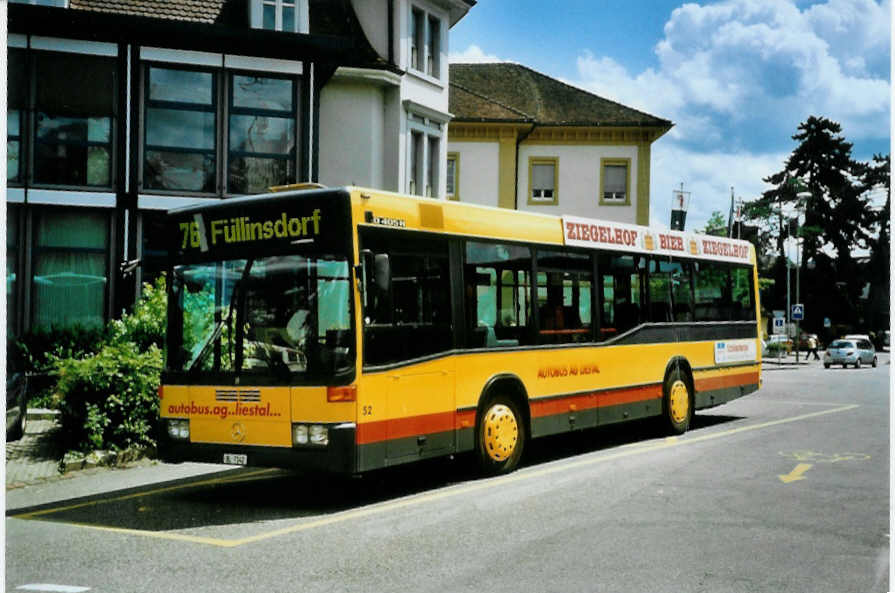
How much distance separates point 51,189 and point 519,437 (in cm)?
1339

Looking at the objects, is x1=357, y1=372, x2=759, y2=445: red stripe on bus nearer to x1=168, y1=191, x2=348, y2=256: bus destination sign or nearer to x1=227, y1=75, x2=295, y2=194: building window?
x1=168, y1=191, x2=348, y2=256: bus destination sign

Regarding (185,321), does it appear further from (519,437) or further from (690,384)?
(690,384)

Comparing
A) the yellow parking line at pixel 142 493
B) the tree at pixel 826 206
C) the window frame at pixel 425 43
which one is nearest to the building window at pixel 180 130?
the window frame at pixel 425 43

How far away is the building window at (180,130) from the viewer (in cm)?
2192

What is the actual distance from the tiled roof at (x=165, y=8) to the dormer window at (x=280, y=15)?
12.5 inches

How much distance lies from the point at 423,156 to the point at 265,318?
18719 mm

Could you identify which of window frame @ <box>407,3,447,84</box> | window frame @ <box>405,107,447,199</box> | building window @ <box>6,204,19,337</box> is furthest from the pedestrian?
building window @ <box>6,204,19,337</box>

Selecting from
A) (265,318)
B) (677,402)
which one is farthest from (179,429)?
(677,402)

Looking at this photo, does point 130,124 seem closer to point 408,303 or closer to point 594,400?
point 594,400

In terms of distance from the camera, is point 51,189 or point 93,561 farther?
point 51,189

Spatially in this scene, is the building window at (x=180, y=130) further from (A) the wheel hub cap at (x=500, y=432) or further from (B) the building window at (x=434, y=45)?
(A) the wheel hub cap at (x=500, y=432)

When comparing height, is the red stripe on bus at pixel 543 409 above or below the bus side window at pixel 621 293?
below

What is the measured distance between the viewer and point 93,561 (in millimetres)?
7090

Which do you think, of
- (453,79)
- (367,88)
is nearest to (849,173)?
(367,88)
